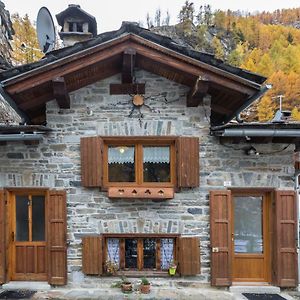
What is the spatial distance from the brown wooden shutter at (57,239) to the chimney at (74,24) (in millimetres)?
5070

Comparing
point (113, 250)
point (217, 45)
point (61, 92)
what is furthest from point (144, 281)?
point (217, 45)

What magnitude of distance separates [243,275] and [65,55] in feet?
18.3

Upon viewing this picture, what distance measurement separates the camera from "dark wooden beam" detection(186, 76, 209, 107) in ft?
22.4

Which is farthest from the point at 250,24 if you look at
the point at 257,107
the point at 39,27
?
the point at 39,27

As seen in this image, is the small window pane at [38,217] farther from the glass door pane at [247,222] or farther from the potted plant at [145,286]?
the glass door pane at [247,222]

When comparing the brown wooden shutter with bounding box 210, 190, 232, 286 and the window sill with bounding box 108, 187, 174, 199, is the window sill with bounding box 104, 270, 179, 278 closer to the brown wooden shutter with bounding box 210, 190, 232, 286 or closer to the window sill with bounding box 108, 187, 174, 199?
the brown wooden shutter with bounding box 210, 190, 232, 286

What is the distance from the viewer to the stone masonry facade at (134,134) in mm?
7406

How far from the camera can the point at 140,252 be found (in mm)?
7594

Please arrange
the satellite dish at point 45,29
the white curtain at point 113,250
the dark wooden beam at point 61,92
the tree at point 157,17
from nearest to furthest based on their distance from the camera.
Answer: the dark wooden beam at point 61,92 → the white curtain at point 113,250 → the satellite dish at point 45,29 → the tree at point 157,17

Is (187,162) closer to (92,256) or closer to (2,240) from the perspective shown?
(92,256)

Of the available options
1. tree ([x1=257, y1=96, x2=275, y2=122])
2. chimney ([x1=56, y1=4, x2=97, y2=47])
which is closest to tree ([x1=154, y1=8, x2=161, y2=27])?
tree ([x1=257, y1=96, x2=275, y2=122])

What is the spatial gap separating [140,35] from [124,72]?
0.80 meters

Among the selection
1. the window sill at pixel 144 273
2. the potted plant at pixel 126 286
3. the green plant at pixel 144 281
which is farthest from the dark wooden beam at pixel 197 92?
the potted plant at pixel 126 286

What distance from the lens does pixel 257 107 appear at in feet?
112
